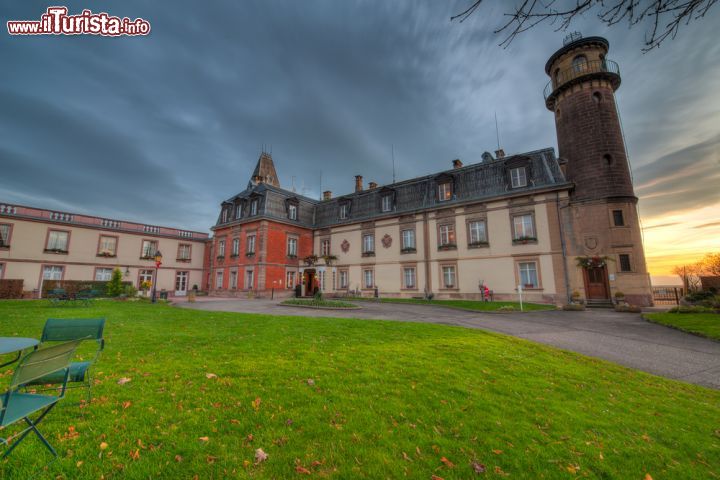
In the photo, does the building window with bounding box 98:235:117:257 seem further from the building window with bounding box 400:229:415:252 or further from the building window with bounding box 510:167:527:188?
the building window with bounding box 510:167:527:188

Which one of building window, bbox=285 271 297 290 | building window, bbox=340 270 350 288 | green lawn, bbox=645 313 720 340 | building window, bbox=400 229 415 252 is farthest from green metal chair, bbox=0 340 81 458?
building window, bbox=285 271 297 290

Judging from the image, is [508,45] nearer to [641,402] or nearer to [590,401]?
[590,401]

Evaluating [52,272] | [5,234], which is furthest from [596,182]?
[5,234]

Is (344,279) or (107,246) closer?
(344,279)

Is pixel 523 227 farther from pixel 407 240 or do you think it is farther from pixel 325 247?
pixel 325 247

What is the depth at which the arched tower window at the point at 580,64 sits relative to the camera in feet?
69.3

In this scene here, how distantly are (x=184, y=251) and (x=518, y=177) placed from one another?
1330 inches

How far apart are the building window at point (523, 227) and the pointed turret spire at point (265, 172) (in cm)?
3323

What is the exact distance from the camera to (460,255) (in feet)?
71.8

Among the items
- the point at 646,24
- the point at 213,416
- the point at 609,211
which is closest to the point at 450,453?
the point at 213,416

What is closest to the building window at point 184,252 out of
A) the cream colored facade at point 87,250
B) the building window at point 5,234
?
the cream colored facade at point 87,250

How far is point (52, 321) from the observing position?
442 centimetres

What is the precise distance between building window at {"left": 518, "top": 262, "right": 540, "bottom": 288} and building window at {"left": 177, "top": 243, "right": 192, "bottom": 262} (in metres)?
33.0

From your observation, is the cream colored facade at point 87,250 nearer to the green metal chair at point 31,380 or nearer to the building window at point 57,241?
the building window at point 57,241
